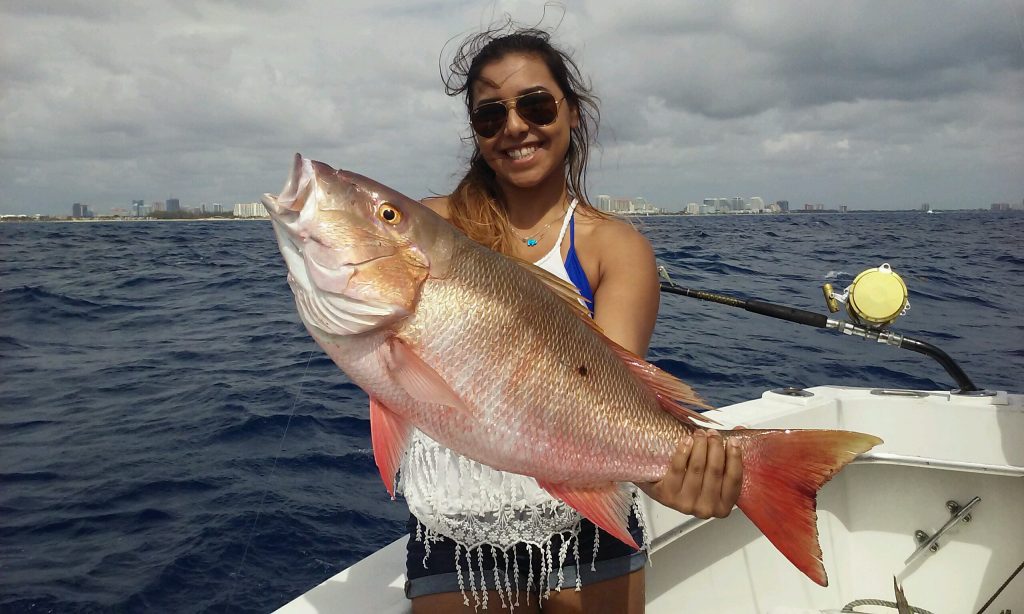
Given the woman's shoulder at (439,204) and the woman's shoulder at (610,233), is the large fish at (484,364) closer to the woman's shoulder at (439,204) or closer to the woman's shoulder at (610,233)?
the woman's shoulder at (610,233)

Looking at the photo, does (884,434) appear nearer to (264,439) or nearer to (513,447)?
(513,447)

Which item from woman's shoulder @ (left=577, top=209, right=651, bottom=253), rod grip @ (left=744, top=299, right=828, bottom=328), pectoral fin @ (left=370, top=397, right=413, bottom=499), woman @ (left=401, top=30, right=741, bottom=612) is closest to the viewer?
pectoral fin @ (left=370, top=397, right=413, bottom=499)

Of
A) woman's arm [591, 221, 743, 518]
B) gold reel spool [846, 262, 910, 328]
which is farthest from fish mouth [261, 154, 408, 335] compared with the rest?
gold reel spool [846, 262, 910, 328]

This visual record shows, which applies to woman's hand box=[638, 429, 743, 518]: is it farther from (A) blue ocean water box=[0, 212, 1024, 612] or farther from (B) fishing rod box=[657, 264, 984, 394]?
(B) fishing rod box=[657, 264, 984, 394]

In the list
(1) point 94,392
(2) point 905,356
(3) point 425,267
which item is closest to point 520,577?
(3) point 425,267

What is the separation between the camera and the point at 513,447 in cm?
168

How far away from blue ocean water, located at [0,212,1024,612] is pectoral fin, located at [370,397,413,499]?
1588 millimetres

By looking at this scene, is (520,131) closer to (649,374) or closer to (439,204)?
(439,204)

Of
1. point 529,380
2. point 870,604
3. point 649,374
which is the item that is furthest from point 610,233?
point 870,604

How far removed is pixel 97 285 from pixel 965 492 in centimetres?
1727

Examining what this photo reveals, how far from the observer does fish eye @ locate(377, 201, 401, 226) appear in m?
1.75

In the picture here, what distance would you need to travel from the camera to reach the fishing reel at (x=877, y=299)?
413 cm

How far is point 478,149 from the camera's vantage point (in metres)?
2.68

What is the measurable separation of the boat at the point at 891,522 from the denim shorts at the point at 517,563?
115 centimetres
